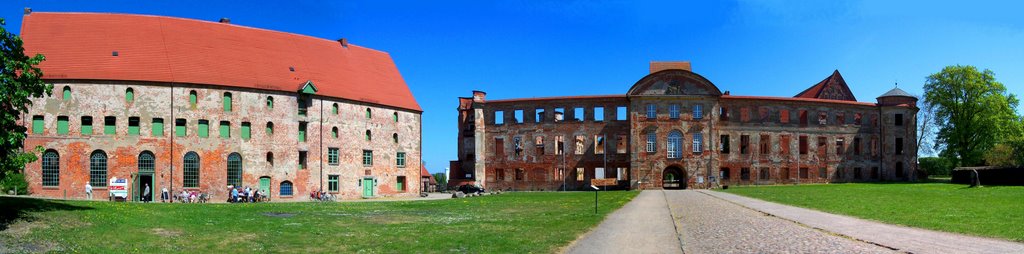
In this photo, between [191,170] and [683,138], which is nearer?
[191,170]

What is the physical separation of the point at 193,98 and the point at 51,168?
9.44 m

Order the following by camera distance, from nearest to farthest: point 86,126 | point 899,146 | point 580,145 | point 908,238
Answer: point 908,238, point 86,126, point 580,145, point 899,146

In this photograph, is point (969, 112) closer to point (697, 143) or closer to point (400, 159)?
point (697, 143)

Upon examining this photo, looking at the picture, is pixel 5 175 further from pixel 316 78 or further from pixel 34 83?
pixel 316 78

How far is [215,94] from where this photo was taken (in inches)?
2012

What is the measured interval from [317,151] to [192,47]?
11648 millimetres

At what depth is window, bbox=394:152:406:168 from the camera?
210 feet

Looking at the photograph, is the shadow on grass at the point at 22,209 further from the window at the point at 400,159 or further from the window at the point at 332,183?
the window at the point at 400,159

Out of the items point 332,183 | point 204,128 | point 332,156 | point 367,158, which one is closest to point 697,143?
point 367,158

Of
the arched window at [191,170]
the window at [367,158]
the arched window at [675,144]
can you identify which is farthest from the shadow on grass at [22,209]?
the arched window at [675,144]

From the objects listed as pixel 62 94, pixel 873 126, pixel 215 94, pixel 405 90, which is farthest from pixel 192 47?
pixel 873 126

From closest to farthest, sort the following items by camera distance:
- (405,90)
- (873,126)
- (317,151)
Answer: (317,151) → (405,90) → (873,126)

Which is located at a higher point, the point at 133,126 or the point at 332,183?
the point at 133,126

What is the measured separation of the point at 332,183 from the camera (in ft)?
189
